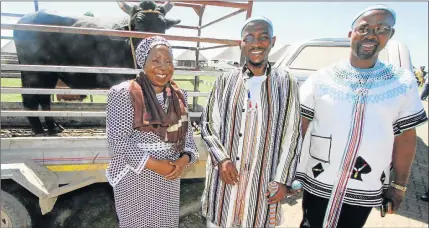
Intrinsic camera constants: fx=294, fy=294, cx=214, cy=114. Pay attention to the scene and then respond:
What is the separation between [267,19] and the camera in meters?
1.59

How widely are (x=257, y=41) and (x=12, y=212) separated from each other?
2.24m

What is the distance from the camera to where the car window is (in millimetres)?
4301

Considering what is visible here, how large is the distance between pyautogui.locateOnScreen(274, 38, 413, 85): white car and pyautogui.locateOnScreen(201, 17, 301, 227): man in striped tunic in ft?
8.88

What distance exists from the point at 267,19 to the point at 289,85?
38cm

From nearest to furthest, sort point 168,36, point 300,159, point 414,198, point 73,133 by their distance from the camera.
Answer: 1. point 300,159
2. point 168,36
3. point 73,133
4. point 414,198

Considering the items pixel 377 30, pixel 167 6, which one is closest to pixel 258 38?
pixel 377 30

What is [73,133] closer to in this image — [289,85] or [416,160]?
[289,85]

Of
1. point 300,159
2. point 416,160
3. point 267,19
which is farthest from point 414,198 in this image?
Answer: point 267,19

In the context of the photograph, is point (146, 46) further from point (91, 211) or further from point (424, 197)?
point (424, 197)

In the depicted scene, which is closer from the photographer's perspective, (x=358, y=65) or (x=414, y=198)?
(x=358, y=65)

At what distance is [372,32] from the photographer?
154 centimetres

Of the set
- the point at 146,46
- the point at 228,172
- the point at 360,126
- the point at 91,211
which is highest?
the point at 146,46

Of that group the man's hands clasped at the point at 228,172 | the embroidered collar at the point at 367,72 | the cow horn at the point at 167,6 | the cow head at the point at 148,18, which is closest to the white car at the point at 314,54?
the cow horn at the point at 167,6

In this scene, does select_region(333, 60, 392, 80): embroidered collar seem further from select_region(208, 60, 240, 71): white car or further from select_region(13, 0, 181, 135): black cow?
select_region(208, 60, 240, 71): white car
